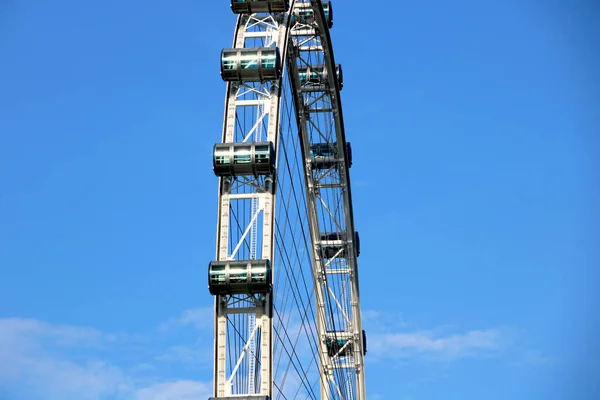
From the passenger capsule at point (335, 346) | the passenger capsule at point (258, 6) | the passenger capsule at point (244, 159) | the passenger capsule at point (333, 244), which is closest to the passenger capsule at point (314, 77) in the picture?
the passenger capsule at point (333, 244)

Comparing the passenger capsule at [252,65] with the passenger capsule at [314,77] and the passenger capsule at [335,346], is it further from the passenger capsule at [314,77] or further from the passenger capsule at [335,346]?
the passenger capsule at [335,346]

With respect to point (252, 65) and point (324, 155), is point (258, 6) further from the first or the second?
point (324, 155)

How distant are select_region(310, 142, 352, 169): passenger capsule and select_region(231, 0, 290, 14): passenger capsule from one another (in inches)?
737

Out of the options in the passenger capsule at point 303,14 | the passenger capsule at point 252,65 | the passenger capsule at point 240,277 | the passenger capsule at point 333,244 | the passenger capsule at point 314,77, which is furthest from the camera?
the passenger capsule at point 333,244

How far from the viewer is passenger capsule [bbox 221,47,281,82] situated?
5006 cm

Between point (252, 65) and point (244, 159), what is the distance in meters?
5.08

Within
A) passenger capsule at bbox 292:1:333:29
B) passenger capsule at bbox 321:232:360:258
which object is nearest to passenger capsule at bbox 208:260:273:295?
passenger capsule at bbox 292:1:333:29

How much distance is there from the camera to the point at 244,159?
4778cm

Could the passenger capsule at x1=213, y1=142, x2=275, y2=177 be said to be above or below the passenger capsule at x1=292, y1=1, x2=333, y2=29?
below

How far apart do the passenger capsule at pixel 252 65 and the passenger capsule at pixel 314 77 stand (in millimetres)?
16451

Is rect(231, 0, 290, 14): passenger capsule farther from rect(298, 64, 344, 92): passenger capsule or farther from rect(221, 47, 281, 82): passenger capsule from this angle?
rect(298, 64, 344, 92): passenger capsule

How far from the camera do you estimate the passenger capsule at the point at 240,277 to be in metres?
45.0

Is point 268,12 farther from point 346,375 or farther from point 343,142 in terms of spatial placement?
point 346,375

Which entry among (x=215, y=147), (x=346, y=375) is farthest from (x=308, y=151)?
(x=215, y=147)
